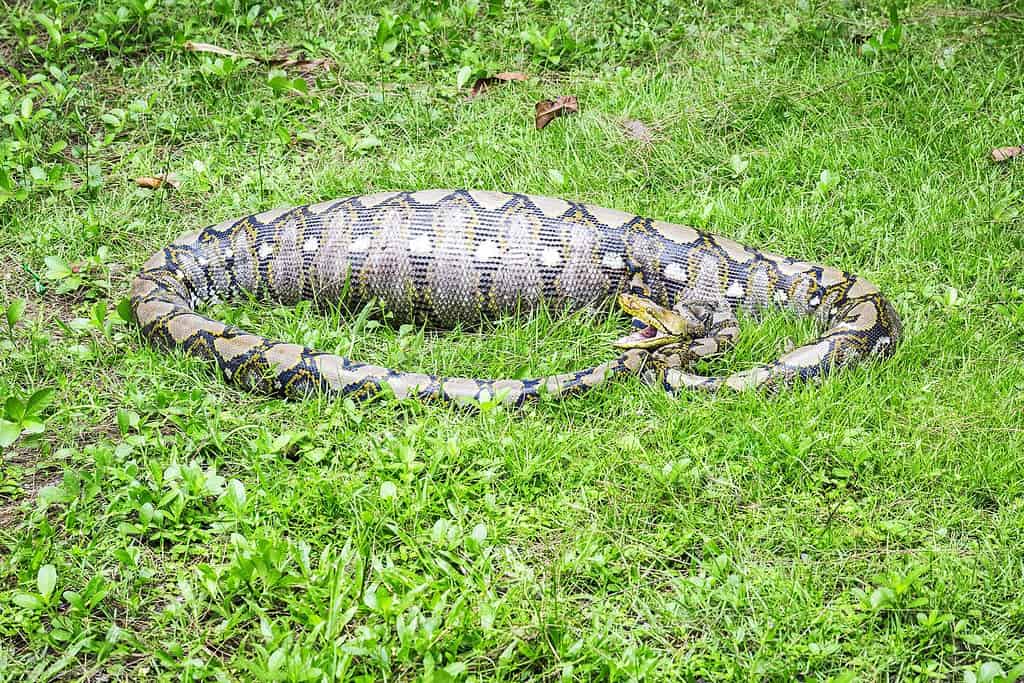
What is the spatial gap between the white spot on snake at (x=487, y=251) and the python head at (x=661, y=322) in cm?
80

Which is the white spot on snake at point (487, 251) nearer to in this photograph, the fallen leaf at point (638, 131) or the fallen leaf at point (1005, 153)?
the fallen leaf at point (638, 131)

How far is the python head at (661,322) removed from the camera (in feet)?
18.7

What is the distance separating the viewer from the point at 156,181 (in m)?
7.26

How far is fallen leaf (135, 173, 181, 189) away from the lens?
725 centimetres

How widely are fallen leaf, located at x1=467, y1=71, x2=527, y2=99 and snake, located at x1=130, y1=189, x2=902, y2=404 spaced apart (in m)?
1.89

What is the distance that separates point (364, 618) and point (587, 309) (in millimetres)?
2712

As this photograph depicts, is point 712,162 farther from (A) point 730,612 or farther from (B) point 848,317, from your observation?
(A) point 730,612

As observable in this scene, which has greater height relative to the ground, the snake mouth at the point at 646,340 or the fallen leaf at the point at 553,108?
the fallen leaf at the point at 553,108

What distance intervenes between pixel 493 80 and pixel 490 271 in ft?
8.99

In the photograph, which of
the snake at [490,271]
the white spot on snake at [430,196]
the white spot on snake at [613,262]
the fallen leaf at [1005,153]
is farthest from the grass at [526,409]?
the white spot on snake at [430,196]

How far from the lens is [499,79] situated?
8.25 meters

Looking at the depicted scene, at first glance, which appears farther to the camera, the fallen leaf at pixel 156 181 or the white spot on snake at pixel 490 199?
the fallen leaf at pixel 156 181

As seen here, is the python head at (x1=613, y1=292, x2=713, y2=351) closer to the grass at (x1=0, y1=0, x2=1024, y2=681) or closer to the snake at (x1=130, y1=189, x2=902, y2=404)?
the snake at (x1=130, y1=189, x2=902, y2=404)

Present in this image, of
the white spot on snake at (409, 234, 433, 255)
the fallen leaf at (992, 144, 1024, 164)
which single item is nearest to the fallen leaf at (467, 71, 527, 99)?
the white spot on snake at (409, 234, 433, 255)
